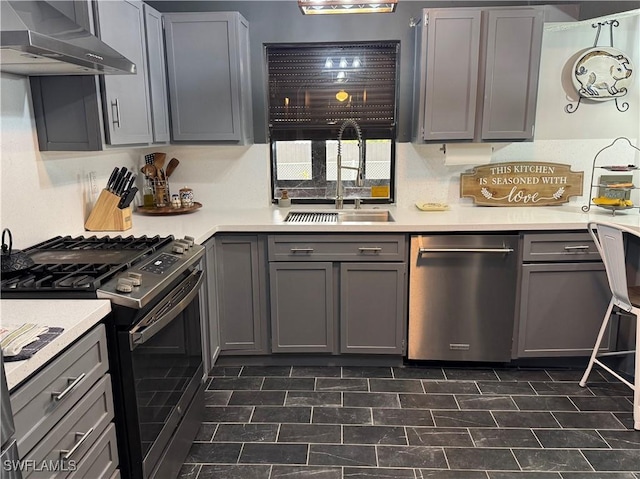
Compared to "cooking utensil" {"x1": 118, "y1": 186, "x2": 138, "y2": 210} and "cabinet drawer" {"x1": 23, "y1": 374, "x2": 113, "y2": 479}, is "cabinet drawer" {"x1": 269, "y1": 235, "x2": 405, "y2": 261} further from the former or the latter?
"cabinet drawer" {"x1": 23, "y1": 374, "x2": 113, "y2": 479}

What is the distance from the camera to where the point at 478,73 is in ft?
10.0

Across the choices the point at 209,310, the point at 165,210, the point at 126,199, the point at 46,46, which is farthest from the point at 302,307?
the point at 46,46

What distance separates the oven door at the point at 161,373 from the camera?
1.74 metres

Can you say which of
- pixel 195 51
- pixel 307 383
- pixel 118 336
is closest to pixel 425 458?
pixel 307 383

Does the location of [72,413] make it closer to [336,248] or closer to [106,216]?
[106,216]

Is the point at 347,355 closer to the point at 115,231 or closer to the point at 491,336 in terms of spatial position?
the point at 491,336

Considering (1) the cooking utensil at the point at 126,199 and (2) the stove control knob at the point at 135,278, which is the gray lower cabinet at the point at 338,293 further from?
(2) the stove control knob at the point at 135,278

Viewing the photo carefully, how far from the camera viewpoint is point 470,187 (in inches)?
137

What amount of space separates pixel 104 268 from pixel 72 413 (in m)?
0.58

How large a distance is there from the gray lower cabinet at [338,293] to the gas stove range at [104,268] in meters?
0.76

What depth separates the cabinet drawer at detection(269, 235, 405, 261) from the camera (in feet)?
9.69

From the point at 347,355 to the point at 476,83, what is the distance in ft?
6.02

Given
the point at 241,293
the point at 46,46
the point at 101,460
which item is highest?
the point at 46,46

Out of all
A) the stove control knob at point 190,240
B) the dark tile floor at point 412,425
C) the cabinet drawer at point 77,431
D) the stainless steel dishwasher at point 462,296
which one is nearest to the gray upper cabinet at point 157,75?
the stove control knob at point 190,240
